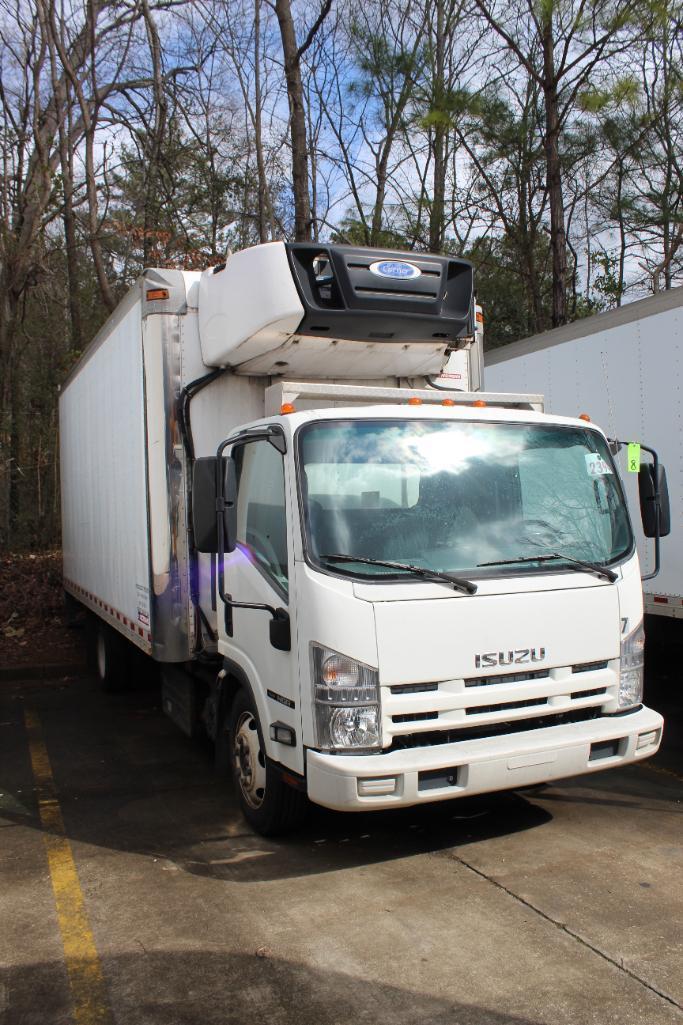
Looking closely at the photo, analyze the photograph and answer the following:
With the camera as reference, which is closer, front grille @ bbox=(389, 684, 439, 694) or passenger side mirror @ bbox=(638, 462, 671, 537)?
front grille @ bbox=(389, 684, 439, 694)

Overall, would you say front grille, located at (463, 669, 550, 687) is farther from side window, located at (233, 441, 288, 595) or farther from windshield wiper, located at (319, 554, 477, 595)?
side window, located at (233, 441, 288, 595)

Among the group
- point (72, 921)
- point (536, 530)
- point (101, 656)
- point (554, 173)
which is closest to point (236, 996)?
point (72, 921)

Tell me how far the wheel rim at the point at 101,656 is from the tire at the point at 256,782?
13.8 ft

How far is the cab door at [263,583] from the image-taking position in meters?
4.36

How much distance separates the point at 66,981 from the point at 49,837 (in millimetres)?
1684

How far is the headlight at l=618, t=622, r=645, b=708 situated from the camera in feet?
15.1

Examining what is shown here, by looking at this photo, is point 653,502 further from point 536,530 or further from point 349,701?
point 349,701

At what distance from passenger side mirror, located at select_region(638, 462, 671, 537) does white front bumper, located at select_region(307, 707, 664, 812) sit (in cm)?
125

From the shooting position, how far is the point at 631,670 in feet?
15.2

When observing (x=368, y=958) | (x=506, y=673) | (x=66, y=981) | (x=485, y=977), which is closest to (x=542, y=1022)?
(x=485, y=977)

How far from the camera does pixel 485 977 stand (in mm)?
3414

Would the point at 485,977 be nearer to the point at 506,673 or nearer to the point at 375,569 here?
the point at 506,673

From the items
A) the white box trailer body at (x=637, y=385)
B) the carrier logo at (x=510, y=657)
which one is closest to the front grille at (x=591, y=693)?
the carrier logo at (x=510, y=657)

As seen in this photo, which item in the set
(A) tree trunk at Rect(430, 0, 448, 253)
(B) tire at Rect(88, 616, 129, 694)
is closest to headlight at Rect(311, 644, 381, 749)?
(B) tire at Rect(88, 616, 129, 694)
